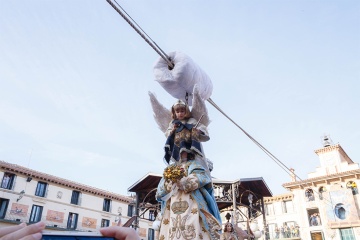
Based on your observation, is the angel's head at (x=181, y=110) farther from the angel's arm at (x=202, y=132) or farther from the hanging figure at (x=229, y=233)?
the hanging figure at (x=229, y=233)

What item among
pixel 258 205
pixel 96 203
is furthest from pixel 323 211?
pixel 96 203

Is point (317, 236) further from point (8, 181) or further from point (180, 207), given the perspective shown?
point (8, 181)

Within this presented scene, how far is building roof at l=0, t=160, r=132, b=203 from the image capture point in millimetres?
29375

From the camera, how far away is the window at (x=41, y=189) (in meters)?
30.9

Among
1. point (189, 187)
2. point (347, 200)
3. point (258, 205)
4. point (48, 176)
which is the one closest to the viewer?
point (189, 187)

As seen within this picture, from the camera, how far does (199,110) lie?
16.7ft

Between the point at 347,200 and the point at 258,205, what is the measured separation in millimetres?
17256

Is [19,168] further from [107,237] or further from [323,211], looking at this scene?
[107,237]

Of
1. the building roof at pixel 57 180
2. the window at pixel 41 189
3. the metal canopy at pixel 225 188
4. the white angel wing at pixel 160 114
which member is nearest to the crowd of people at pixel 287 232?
the building roof at pixel 57 180

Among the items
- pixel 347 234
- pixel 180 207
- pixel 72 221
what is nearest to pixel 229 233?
pixel 180 207

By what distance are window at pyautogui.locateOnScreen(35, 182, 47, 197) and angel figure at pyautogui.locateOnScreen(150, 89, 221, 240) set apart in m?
30.1

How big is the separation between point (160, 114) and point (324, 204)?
29666mm

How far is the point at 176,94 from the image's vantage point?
5.27 meters

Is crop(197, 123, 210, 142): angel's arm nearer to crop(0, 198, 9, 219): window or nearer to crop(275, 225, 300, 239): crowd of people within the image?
crop(0, 198, 9, 219): window
